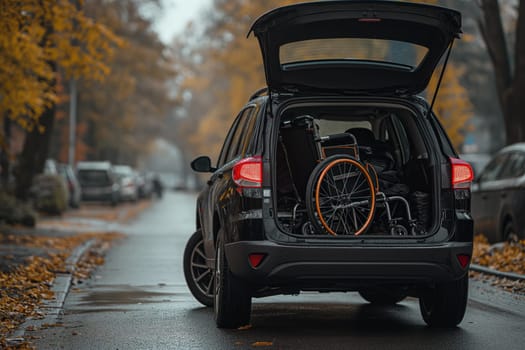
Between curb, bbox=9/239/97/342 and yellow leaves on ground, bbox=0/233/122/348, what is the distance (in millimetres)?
63

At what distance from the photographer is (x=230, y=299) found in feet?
28.5

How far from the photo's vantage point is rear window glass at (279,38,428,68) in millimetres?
8891

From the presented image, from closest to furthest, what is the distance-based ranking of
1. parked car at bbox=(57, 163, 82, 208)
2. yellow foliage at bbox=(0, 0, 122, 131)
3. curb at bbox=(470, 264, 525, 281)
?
curb at bbox=(470, 264, 525, 281) < yellow foliage at bbox=(0, 0, 122, 131) < parked car at bbox=(57, 163, 82, 208)

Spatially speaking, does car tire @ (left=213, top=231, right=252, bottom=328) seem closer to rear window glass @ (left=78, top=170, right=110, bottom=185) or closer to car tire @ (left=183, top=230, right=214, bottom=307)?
car tire @ (left=183, top=230, right=214, bottom=307)

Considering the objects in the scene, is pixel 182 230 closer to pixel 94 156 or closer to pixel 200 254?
pixel 200 254

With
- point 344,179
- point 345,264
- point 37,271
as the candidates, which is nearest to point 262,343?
point 345,264

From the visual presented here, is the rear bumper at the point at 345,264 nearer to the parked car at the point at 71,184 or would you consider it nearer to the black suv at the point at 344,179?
the black suv at the point at 344,179

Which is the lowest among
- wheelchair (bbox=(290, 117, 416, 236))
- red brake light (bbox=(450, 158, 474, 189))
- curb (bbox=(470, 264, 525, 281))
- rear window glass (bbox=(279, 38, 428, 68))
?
curb (bbox=(470, 264, 525, 281))

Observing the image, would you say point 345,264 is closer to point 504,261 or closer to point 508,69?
point 504,261

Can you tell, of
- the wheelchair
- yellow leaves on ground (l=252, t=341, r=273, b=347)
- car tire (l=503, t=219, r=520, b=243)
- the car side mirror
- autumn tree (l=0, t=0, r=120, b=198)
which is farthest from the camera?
autumn tree (l=0, t=0, r=120, b=198)

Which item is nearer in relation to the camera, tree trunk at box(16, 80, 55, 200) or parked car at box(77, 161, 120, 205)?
tree trunk at box(16, 80, 55, 200)

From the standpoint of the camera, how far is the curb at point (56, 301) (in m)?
8.73

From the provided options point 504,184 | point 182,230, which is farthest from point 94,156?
point 504,184

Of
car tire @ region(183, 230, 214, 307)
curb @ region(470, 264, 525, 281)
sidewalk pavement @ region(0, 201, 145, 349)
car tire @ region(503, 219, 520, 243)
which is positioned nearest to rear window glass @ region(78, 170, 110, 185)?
sidewalk pavement @ region(0, 201, 145, 349)
